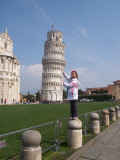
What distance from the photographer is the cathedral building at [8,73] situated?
52.2 metres

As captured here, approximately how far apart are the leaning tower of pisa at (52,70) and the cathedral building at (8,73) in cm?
2953

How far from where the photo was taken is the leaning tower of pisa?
88.3 meters

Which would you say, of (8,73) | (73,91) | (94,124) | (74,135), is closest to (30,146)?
(74,135)

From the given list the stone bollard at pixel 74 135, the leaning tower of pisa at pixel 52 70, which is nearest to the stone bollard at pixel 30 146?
the stone bollard at pixel 74 135

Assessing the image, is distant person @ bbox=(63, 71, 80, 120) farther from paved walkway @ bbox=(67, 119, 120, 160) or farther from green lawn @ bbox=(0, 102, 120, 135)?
green lawn @ bbox=(0, 102, 120, 135)

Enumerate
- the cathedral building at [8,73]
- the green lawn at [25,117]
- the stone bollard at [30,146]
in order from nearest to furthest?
the stone bollard at [30,146], the green lawn at [25,117], the cathedral building at [8,73]

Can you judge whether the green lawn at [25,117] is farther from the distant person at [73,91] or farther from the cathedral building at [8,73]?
the cathedral building at [8,73]

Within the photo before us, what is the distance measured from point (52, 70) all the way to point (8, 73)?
38.2m

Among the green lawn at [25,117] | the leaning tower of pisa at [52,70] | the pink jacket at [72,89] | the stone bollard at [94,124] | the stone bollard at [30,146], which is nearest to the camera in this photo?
the stone bollard at [30,146]

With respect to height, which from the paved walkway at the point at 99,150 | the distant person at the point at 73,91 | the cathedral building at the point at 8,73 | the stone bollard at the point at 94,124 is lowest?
the paved walkway at the point at 99,150

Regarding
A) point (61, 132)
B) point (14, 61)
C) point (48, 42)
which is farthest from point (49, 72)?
point (61, 132)

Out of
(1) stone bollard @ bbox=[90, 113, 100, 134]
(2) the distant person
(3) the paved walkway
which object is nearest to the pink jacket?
(2) the distant person

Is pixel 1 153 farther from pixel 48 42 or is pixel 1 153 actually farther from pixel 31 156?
pixel 48 42

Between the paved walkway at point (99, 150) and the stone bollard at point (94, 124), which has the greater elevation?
the stone bollard at point (94, 124)
